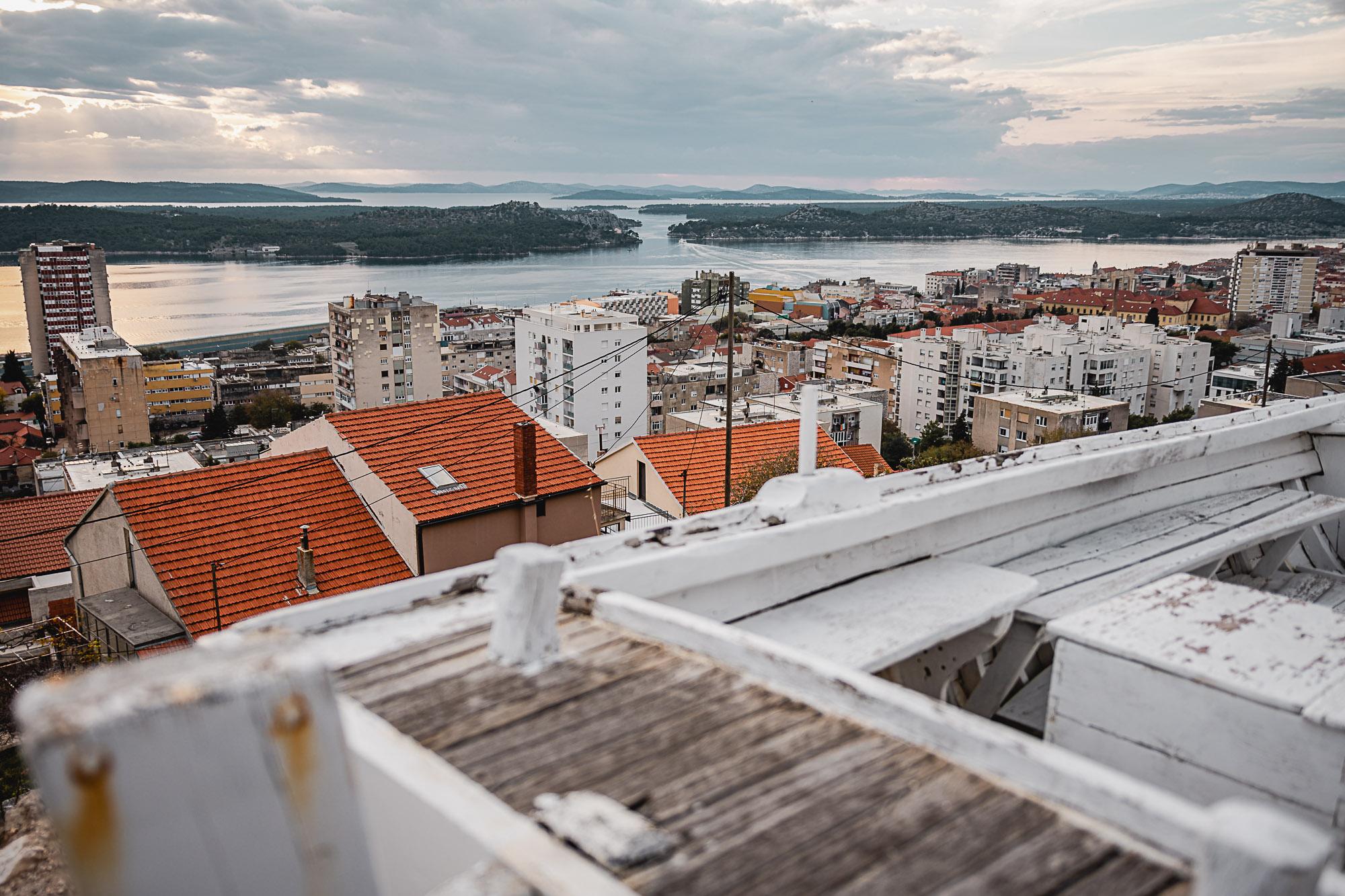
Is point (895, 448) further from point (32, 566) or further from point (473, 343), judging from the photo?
point (473, 343)

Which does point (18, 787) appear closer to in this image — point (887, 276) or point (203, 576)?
point (203, 576)

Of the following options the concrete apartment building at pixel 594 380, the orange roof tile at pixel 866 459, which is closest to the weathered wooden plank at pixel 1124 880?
the orange roof tile at pixel 866 459

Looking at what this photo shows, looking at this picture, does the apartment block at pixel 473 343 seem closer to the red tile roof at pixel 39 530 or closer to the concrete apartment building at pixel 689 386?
the concrete apartment building at pixel 689 386

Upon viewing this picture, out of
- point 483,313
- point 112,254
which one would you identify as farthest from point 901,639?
point 112,254

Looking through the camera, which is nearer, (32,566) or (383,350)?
(32,566)

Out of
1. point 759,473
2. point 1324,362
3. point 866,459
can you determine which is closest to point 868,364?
Answer: point 1324,362

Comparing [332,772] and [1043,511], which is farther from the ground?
[332,772]

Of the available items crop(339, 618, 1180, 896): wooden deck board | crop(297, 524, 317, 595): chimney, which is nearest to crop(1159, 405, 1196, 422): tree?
crop(297, 524, 317, 595): chimney
